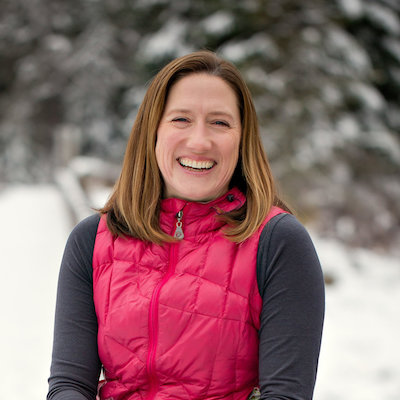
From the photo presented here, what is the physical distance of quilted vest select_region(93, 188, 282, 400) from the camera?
4.69 feet

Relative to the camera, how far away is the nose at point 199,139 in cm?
155

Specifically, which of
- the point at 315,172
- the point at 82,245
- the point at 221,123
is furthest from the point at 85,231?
the point at 315,172

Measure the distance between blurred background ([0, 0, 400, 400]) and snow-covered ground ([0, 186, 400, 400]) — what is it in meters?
0.01

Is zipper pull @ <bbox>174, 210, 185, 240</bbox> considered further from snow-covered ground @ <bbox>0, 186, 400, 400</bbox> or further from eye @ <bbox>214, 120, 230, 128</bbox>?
snow-covered ground @ <bbox>0, 186, 400, 400</bbox>

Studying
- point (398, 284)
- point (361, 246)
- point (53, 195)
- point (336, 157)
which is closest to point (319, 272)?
point (398, 284)

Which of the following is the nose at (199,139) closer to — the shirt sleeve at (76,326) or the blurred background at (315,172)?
the shirt sleeve at (76,326)

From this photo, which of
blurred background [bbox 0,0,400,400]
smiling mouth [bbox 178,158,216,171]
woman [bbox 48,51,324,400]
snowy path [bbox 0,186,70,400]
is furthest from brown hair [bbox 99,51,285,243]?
snowy path [bbox 0,186,70,400]

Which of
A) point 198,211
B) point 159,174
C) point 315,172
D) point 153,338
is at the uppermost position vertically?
point 315,172

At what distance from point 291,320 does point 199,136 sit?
1.92 feet

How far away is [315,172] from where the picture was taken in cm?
862

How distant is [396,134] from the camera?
9.58m

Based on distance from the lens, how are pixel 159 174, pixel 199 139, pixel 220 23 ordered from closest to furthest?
pixel 199 139, pixel 159 174, pixel 220 23

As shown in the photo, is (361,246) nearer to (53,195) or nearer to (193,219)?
(53,195)

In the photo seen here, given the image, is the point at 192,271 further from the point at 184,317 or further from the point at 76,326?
the point at 76,326
